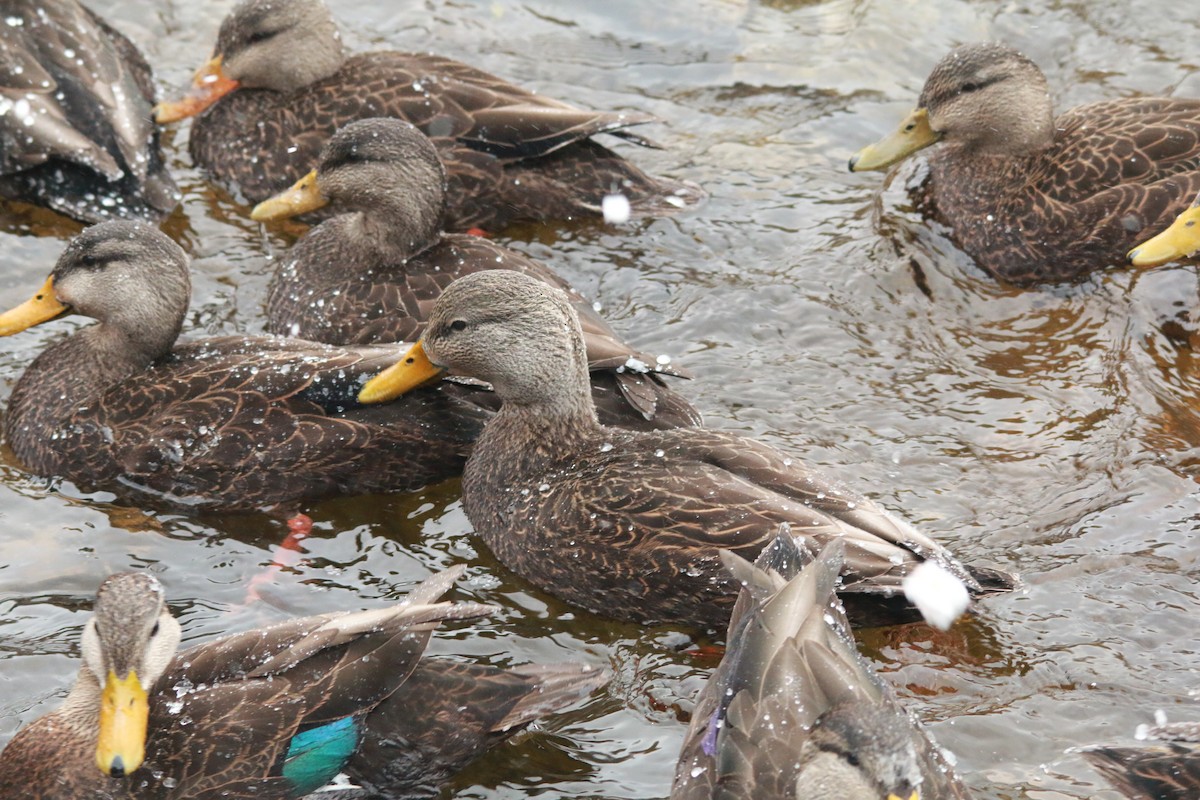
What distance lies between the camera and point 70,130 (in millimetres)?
8289

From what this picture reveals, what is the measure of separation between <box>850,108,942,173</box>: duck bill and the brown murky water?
306 mm

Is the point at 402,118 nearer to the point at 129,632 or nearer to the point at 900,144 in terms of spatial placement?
the point at 900,144

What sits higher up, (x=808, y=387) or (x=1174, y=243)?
(x=1174, y=243)

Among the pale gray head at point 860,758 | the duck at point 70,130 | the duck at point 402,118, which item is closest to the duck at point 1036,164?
the duck at point 402,118

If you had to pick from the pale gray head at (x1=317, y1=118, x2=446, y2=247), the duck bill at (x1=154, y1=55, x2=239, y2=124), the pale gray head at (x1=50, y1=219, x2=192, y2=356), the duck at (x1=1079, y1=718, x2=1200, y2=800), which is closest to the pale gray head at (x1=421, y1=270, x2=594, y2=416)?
the pale gray head at (x1=317, y1=118, x2=446, y2=247)

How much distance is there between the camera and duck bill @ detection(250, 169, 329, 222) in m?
7.90

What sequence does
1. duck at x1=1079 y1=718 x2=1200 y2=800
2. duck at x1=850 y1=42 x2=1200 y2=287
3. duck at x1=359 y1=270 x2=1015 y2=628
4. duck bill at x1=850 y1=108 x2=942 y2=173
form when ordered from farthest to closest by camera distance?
duck bill at x1=850 y1=108 x2=942 y2=173
duck at x1=850 y1=42 x2=1200 y2=287
duck at x1=359 y1=270 x2=1015 y2=628
duck at x1=1079 y1=718 x2=1200 y2=800

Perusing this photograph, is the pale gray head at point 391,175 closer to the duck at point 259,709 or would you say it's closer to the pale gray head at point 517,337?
the pale gray head at point 517,337

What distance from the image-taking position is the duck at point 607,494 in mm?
5875

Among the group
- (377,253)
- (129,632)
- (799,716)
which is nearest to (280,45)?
(377,253)

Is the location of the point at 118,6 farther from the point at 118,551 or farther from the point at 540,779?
the point at 540,779

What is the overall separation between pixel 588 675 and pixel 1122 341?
347 centimetres

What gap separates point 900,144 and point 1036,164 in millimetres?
720

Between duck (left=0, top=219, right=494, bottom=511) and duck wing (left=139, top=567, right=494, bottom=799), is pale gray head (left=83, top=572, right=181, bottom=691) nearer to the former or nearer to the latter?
duck wing (left=139, top=567, right=494, bottom=799)
